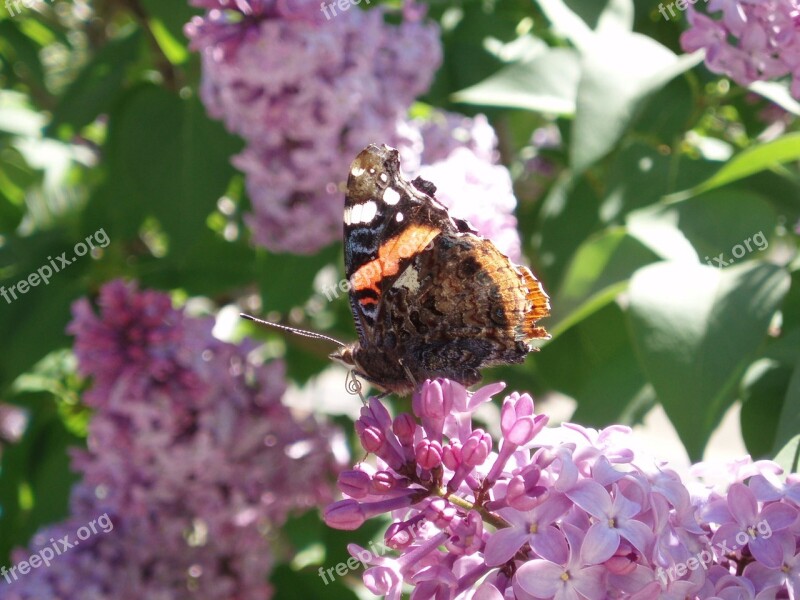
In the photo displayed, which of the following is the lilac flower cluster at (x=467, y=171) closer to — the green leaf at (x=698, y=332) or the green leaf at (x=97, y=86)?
the green leaf at (x=698, y=332)

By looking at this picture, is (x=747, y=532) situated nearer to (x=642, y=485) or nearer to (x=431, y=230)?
(x=642, y=485)

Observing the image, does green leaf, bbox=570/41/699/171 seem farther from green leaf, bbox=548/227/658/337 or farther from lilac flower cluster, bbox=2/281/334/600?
lilac flower cluster, bbox=2/281/334/600

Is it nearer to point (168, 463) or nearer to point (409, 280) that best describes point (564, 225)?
point (409, 280)

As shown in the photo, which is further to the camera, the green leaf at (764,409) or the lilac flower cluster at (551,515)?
the green leaf at (764,409)

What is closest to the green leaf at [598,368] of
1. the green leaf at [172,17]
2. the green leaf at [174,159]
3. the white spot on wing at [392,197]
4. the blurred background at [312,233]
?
the blurred background at [312,233]

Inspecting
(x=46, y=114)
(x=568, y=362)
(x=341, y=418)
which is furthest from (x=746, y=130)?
(x=46, y=114)

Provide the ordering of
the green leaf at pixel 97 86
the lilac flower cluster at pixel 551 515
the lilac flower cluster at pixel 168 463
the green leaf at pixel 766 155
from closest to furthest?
the lilac flower cluster at pixel 551 515 → the green leaf at pixel 766 155 → the lilac flower cluster at pixel 168 463 → the green leaf at pixel 97 86

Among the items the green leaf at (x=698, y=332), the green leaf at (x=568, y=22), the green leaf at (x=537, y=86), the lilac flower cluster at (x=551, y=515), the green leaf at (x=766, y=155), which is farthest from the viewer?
the green leaf at (x=537, y=86)

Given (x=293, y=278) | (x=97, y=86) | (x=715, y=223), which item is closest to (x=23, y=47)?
(x=97, y=86)

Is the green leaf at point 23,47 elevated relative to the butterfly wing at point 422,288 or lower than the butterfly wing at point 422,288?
elevated
